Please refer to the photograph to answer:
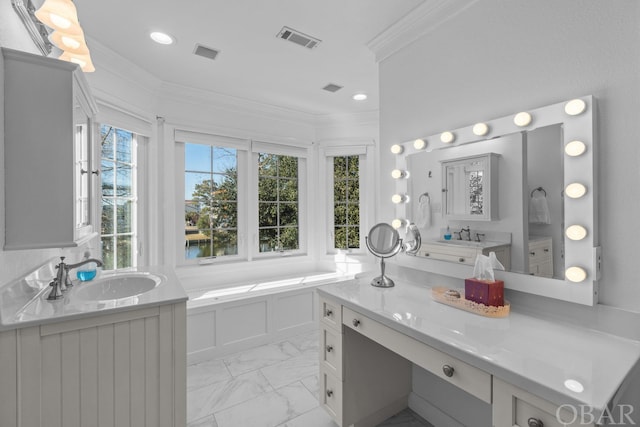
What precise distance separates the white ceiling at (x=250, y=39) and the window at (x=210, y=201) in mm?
709

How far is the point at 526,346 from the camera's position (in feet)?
3.47

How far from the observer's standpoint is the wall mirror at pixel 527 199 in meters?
1.19

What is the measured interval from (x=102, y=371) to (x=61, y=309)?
32 centimetres

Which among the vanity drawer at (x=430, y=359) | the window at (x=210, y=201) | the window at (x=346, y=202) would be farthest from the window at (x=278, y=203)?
the vanity drawer at (x=430, y=359)

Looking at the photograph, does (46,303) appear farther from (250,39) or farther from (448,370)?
(250,39)

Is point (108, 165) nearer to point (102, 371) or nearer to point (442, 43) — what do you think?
point (102, 371)

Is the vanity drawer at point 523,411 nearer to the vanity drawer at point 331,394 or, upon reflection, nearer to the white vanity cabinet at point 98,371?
the vanity drawer at point 331,394

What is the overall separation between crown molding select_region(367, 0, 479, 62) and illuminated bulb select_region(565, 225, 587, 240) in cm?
127

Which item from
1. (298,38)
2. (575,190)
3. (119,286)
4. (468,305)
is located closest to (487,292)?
(468,305)

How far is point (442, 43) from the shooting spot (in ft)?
5.78

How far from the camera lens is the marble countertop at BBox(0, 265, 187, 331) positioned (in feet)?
3.76

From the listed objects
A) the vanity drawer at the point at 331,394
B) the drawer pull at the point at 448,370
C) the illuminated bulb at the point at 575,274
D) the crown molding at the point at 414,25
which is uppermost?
the crown molding at the point at 414,25

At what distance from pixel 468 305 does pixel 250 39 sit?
2186 millimetres

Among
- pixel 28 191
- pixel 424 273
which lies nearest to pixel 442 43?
pixel 424 273
